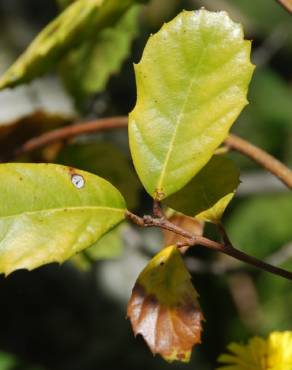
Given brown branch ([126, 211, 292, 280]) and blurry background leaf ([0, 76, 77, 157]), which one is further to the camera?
blurry background leaf ([0, 76, 77, 157])

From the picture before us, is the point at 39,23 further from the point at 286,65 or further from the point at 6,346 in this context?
the point at 286,65

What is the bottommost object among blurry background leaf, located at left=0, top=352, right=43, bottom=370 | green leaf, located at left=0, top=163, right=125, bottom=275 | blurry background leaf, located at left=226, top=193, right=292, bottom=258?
blurry background leaf, located at left=226, top=193, right=292, bottom=258

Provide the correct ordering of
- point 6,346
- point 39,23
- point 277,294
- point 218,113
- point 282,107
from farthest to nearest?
point 282,107
point 277,294
point 39,23
point 6,346
point 218,113

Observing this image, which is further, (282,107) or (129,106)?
(282,107)

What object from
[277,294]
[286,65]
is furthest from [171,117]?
[286,65]

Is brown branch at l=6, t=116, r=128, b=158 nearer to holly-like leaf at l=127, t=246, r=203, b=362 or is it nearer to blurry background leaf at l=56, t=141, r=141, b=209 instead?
blurry background leaf at l=56, t=141, r=141, b=209

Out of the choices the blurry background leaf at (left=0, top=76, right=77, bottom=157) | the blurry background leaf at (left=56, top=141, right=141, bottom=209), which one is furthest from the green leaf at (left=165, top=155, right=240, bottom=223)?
the blurry background leaf at (left=0, top=76, right=77, bottom=157)

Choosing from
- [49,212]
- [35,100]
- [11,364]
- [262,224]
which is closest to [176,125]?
[49,212]
